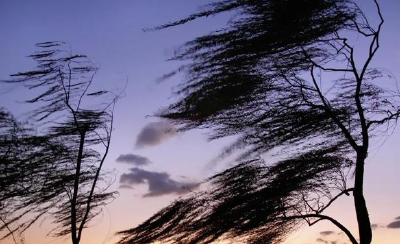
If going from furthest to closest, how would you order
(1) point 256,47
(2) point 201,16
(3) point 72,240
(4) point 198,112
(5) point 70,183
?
(5) point 70,183, (3) point 72,240, (4) point 198,112, (1) point 256,47, (2) point 201,16

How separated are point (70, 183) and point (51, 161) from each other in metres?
0.86

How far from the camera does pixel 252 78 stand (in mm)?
6465

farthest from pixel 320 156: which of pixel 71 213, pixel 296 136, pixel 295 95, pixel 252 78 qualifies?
pixel 71 213

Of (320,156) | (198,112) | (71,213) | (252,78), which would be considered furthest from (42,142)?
(320,156)

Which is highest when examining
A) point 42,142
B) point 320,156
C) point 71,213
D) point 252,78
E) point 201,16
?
point 42,142

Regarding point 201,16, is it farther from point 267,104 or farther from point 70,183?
point 70,183

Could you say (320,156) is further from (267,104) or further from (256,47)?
(256,47)

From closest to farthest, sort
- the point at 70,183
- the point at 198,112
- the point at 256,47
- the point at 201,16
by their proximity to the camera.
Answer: the point at 201,16, the point at 256,47, the point at 198,112, the point at 70,183

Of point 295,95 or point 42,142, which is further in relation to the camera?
point 42,142

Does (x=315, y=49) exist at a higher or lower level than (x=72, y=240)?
higher

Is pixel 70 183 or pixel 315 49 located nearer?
pixel 315 49

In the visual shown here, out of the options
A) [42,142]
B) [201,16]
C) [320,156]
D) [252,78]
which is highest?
[42,142]

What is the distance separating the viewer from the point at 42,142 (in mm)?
9742

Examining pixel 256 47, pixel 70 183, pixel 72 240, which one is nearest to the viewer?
pixel 256 47
